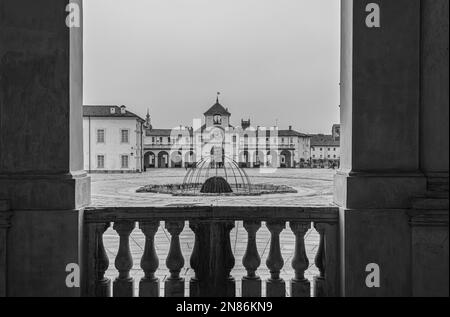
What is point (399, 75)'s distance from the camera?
3.58 m

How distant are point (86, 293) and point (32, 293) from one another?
1.38ft

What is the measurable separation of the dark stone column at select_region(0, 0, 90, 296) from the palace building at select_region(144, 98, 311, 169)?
281 ft

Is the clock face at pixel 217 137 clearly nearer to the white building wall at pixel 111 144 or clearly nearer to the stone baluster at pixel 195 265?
the white building wall at pixel 111 144

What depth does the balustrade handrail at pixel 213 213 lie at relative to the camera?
12.1 feet

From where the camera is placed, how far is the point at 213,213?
12.3ft

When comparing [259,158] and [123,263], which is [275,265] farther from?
[259,158]

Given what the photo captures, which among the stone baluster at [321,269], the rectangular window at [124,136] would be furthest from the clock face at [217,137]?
the stone baluster at [321,269]

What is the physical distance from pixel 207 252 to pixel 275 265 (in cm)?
59

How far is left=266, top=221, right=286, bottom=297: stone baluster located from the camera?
3.71 meters

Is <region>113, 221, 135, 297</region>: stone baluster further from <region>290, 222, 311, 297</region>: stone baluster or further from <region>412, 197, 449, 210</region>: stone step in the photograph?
<region>412, 197, 449, 210</region>: stone step

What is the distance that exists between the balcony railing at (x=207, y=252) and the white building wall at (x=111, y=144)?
182 feet
